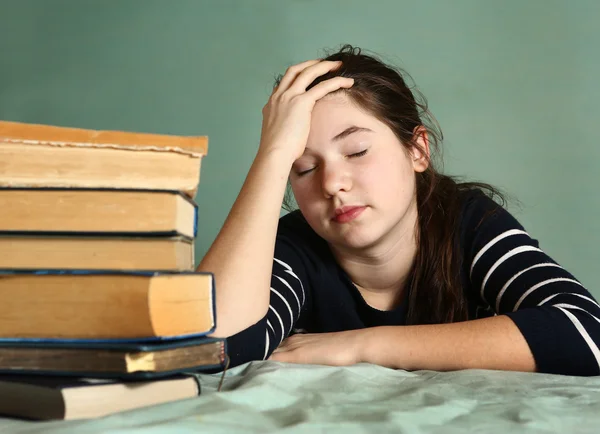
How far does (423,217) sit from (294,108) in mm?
418

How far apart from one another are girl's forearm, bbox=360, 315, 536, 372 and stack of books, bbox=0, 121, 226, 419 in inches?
19.4

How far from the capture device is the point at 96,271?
0.61 meters

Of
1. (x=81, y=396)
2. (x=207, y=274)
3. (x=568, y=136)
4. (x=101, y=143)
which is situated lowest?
(x=81, y=396)

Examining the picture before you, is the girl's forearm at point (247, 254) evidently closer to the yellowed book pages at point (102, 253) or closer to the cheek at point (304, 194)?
the cheek at point (304, 194)

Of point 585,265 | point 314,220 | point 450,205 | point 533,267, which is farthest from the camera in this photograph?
point 585,265

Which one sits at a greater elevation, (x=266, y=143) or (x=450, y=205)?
(x=266, y=143)

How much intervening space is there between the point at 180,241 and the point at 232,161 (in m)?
1.75

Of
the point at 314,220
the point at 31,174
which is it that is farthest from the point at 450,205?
the point at 31,174

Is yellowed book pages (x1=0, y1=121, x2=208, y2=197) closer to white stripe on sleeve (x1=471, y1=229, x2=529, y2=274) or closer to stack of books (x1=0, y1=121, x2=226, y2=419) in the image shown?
stack of books (x1=0, y1=121, x2=226, y2=419)

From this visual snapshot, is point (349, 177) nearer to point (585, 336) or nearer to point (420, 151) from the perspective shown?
point (420, 151)

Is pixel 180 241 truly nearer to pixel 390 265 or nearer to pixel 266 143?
pixel 266 143

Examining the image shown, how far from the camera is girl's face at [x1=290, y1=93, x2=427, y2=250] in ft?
4.19

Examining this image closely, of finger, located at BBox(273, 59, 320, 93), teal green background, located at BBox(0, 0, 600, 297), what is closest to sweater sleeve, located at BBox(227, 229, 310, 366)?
finger, located at BBox(273, 59, 320, 93)

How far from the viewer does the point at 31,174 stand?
0.64 metres
